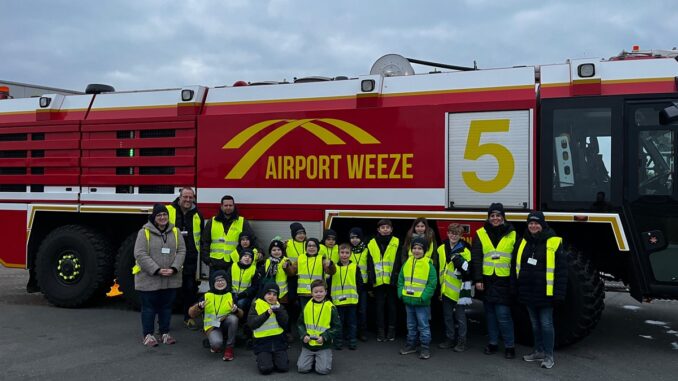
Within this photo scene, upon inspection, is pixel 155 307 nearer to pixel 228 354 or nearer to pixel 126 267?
pixel 228 354

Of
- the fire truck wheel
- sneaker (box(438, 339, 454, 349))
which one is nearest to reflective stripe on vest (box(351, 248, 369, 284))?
sneaker (box(438, 339, 454, 349))

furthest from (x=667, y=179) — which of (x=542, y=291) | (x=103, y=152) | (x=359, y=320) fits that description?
(x=103, y=152)

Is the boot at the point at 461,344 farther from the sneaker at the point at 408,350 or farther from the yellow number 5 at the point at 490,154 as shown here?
the yellow number 5 at the point at 490,154

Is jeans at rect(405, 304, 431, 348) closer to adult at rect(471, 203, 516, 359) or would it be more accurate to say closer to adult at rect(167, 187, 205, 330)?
adult at rect(471, 203, 516, 359)

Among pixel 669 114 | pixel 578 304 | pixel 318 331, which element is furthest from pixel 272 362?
pixel 669 114

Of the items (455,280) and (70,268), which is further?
(70,268)

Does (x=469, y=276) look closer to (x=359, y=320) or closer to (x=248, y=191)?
(x=359, y=320)

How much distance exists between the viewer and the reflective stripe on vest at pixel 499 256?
547 cm

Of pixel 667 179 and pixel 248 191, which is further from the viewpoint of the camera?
pixel 248 191

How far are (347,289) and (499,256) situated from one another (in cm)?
160

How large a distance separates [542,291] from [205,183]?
13.8ft

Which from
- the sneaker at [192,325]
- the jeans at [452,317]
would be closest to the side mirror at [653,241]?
the jeans at [452,317]

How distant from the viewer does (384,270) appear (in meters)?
6.00

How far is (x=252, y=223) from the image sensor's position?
6.91 metres
